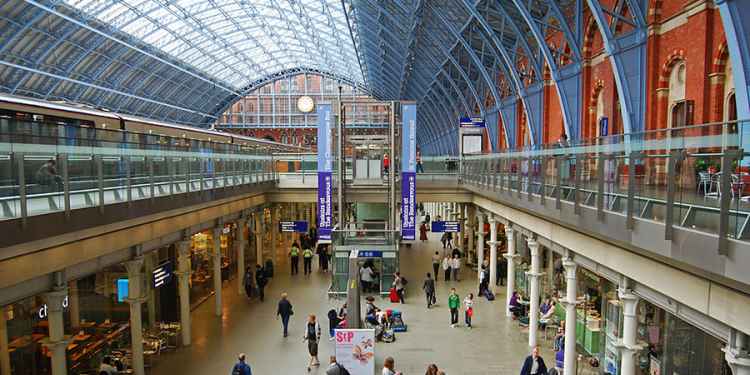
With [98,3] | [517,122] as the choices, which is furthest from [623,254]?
[98,3]

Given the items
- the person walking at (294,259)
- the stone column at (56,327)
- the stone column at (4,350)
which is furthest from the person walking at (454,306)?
the stone column at (4,350)

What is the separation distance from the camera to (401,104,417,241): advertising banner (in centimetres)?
2114

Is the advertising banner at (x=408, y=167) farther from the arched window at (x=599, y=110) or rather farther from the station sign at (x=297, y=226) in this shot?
the arched window at (x=599, y=110)

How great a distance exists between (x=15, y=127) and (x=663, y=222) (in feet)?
28.6

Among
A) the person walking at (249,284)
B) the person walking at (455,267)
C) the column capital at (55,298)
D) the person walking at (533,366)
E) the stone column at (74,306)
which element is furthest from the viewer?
the person walking at (455,267)

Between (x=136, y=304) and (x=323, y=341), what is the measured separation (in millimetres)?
5560

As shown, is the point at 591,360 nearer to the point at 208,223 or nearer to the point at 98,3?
the point at 208,223

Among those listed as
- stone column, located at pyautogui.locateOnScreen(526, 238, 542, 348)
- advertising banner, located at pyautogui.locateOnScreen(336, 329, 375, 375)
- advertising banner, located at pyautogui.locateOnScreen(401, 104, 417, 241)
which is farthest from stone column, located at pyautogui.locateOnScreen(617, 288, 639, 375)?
advertising banner, located at pyautogui.locateOnScreen(401, 104, 417, 241)

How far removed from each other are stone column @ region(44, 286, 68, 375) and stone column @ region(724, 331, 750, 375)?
985 centimetres

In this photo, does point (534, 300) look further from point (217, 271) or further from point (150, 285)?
point (150, 285)

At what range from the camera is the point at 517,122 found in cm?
3108

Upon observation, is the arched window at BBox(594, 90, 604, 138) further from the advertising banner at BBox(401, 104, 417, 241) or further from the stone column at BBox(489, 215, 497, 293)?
the advertising banner at BBox(401, 104, 417, 241)

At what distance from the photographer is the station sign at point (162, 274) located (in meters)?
15.7

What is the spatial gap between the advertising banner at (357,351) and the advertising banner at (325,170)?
8.74m
